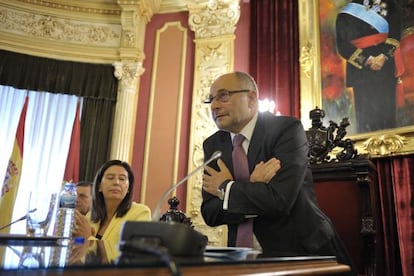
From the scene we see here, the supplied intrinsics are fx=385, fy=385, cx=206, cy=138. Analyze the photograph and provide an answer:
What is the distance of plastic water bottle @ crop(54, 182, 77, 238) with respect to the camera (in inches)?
56.8

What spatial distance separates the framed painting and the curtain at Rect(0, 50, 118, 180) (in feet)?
7.78

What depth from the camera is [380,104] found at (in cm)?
354

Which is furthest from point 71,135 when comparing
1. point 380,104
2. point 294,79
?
point 380,104

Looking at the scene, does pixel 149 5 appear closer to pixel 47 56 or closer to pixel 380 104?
pixel 47 56

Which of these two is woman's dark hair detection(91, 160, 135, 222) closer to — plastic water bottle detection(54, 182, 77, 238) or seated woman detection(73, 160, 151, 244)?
seated woman detection(73, 160, 151, 244)

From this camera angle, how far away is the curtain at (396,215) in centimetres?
319

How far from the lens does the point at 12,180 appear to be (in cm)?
442

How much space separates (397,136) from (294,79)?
128 cm

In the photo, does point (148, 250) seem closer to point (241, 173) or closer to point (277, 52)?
point (241, 173)

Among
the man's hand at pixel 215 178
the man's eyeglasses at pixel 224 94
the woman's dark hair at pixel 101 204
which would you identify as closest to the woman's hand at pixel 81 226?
the woman's dark hair at pixel 101 204

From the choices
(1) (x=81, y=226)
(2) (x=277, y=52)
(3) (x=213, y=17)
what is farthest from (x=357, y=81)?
(1) (x=81, y=226)

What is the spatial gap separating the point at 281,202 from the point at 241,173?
0.25 m

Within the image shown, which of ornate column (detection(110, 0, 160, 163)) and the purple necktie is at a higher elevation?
ornate column (detection(110, 0, 160, 163))

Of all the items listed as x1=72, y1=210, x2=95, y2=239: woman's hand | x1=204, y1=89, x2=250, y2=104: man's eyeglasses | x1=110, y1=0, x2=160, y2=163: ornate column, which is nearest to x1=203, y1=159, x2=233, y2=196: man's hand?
x1=204, y1=89, x2=250, y2=104: man's eyeglasses
